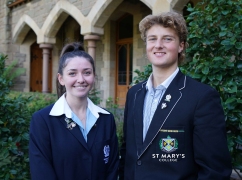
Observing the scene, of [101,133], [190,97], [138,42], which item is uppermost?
[138,42]

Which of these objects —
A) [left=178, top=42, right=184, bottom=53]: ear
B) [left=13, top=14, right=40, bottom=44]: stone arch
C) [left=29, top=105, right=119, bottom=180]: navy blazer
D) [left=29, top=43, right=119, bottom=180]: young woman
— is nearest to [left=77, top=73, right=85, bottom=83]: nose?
[left=29, top=43, right=119, bottom=180]: young woman

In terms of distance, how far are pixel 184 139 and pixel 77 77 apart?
2.32 feet

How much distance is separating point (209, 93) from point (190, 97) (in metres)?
0.09

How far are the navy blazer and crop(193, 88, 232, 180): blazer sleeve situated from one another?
0.59 metres

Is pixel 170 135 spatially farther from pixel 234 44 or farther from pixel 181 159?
pixel 234 44

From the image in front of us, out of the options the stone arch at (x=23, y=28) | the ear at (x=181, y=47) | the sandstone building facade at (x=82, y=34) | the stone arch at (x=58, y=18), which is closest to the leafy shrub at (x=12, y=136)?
the ear at (x=181, y=47)

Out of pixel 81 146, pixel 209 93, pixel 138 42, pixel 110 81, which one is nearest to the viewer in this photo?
pixel 209 93

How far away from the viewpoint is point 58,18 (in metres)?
9.32

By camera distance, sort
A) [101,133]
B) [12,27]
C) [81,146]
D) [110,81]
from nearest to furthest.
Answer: [81,146] < [101,133] < [110,81] < [12,27]

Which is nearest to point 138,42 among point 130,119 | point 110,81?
point 110,81

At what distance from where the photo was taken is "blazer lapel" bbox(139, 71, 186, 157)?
1.45m

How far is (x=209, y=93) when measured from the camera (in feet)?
4.57

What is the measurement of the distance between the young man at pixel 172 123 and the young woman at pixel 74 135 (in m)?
0.16

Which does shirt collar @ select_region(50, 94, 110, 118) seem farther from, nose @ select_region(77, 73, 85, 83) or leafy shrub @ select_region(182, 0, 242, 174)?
leafy shrub @ select_region(182, 0, 242, 174)
